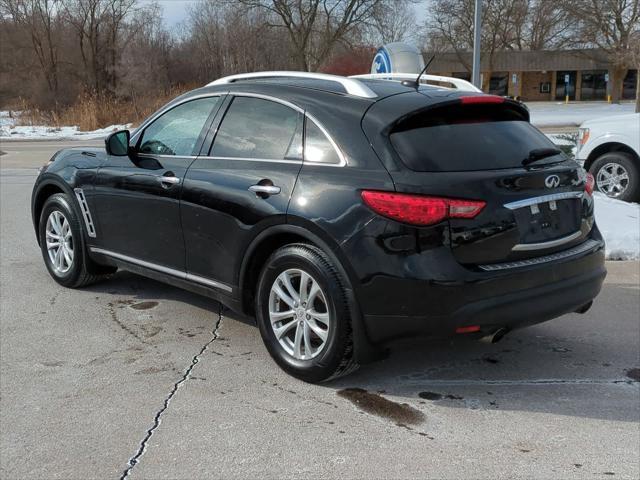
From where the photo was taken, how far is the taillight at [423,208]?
3375 millimetres

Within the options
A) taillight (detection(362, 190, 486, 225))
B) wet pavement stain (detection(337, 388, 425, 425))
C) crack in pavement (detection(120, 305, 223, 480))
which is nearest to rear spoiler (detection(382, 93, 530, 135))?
taillight (detection(362, 190, 486, 225))

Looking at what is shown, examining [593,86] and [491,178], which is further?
[593,86]

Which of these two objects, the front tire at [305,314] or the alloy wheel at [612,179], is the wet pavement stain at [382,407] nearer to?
the front tire at [305,314]

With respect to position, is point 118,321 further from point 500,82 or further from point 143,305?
point 500,82

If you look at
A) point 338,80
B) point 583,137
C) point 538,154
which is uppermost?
point 338,80

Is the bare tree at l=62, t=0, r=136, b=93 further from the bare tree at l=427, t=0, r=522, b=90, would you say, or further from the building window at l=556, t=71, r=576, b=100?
the building window at l=556, t=71, r=576, b=100

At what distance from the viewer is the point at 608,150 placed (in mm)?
9633

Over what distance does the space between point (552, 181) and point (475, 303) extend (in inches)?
35.8

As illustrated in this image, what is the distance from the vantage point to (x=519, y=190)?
142 inches

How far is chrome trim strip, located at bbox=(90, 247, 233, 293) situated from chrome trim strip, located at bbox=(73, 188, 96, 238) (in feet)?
0.46

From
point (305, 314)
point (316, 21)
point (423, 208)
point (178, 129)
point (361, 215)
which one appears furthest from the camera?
point (316, 21)

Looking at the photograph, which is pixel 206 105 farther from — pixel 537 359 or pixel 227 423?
pixel 537 359

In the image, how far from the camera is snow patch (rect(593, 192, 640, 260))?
7.02 m

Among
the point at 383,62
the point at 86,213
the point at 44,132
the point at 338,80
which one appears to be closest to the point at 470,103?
the point at 338,80
